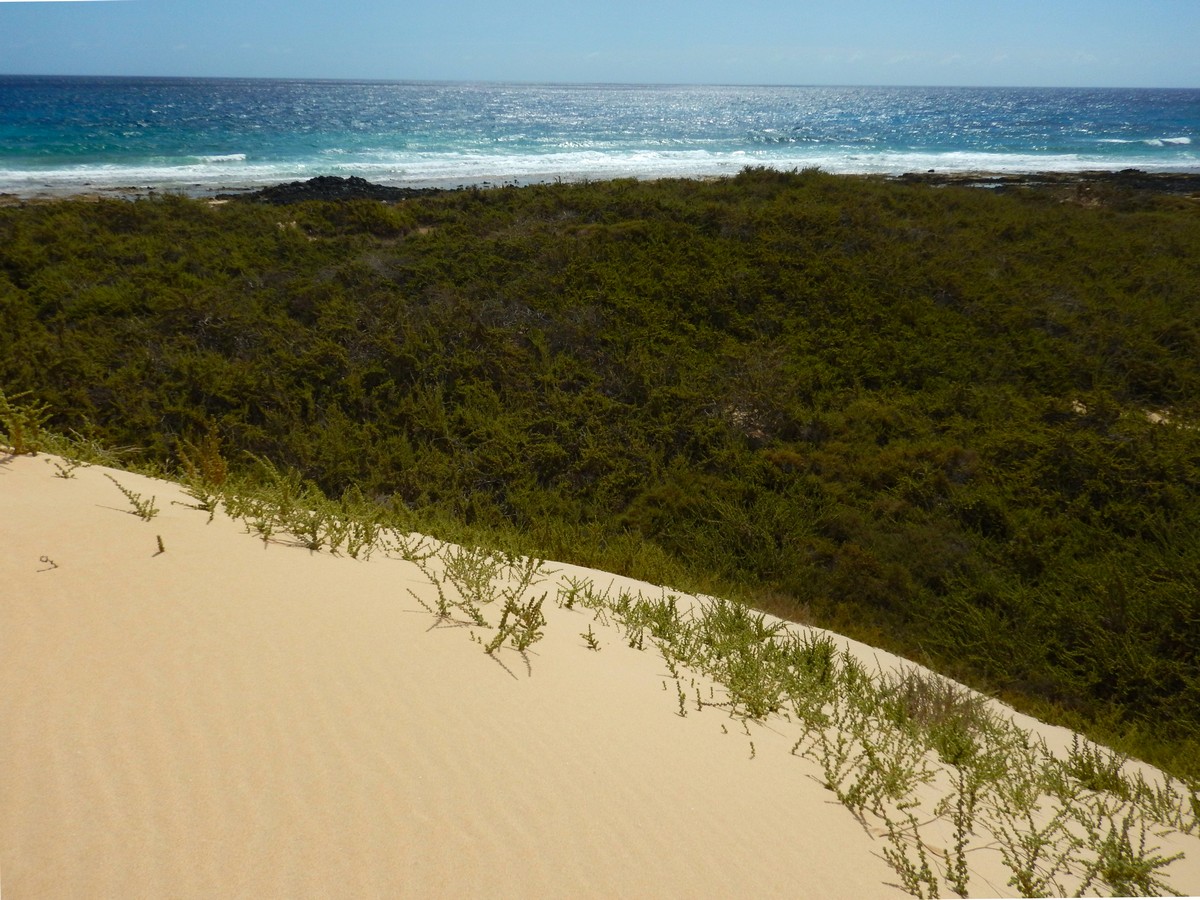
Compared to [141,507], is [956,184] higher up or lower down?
higher up

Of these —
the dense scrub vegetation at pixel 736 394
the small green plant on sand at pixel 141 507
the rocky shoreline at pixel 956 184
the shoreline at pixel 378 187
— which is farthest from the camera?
the rocky shoreline at pixel 956 184

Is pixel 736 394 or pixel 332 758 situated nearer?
pixel 332 758

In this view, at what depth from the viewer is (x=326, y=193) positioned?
64.3 feet

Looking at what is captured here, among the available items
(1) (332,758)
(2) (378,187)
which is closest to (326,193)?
(2) (378,187)

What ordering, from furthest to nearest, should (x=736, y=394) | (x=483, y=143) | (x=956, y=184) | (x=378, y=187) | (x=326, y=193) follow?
(x=483, y=143), (x=956, y=184), (x=378, y=187), (x=326, y=193), (x=736, y=394)

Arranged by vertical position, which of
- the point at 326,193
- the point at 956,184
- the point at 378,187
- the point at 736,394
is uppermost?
the point at 956,184

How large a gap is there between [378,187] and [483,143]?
2486 cm

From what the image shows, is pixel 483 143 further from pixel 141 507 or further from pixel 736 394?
pixel 141 507

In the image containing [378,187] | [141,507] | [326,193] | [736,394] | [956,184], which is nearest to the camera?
[141,507]

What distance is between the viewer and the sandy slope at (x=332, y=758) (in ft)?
6.01

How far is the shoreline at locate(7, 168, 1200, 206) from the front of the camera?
754 inches

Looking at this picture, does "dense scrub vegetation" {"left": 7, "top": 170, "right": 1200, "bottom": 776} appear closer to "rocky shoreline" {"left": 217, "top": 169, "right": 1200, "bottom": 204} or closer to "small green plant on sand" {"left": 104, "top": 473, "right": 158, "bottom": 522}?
"small green plant on sand" {"left": 104, "top": 473, "right": 158, "bottom": 522}

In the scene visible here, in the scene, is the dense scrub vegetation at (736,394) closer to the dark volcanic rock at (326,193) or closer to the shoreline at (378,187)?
the dark volcanic rock at (326,193)

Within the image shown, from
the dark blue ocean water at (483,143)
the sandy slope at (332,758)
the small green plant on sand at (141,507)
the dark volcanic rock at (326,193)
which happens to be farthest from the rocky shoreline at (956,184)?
the sandy slope at (332,758)
